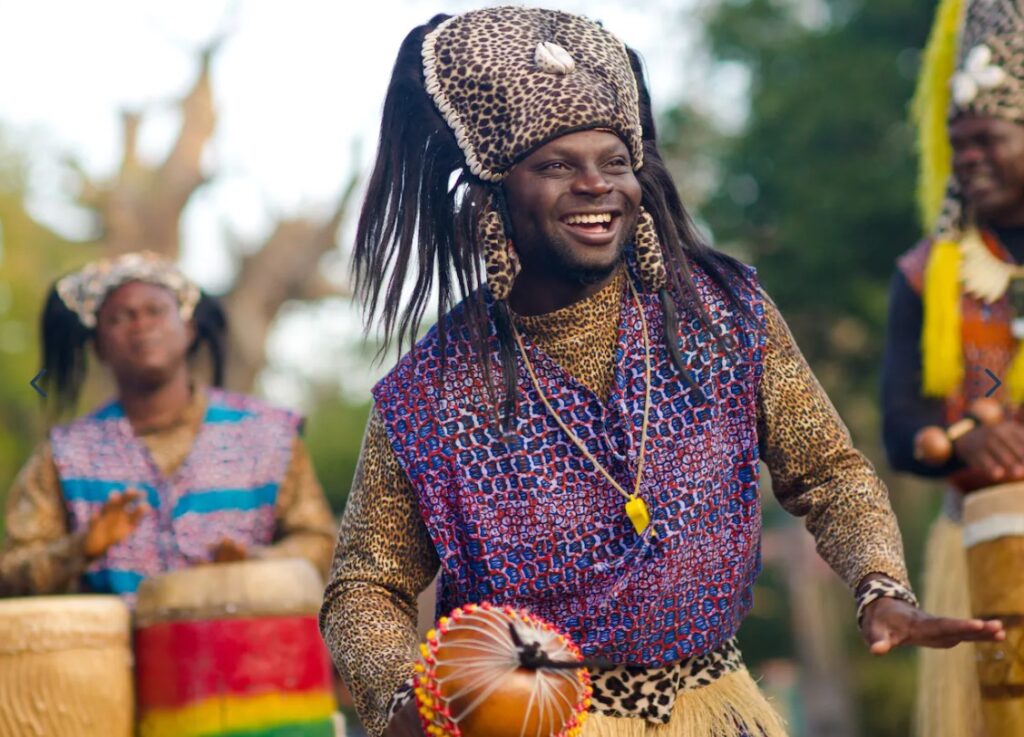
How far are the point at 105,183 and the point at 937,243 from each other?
14.0 meters

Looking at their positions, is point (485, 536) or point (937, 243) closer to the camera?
point (485, 536)

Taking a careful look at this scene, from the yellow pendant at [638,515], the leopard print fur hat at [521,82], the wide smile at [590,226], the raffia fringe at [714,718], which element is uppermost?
the leopard print fur hat at [521,82]

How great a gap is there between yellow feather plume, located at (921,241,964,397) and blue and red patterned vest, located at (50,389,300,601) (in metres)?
Result: 2.41

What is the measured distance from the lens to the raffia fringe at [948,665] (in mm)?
5012

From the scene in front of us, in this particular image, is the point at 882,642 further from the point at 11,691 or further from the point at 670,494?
the point at 11,691

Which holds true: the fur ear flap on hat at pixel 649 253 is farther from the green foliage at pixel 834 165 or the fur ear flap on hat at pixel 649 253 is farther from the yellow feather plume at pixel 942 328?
the green foliage at pixel 834 165

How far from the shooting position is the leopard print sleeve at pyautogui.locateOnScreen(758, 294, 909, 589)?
3.44 metres

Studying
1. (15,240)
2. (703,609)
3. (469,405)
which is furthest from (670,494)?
(15,240)

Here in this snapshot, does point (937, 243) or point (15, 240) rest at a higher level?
point (937, 243)

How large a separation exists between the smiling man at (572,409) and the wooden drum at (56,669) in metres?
1.97

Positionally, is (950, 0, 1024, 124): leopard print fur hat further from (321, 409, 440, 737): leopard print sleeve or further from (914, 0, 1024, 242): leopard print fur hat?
(321, 409, 440, 737): leopard print sleeve

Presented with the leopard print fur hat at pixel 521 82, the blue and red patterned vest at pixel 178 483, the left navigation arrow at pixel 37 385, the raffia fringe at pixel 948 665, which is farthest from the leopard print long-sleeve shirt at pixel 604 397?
the left navigation arrow at pixel 37 385

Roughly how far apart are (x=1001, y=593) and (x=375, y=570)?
1661 mm

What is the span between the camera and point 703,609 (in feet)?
11.1
